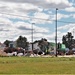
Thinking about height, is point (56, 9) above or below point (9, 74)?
above

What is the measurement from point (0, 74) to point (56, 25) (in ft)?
228

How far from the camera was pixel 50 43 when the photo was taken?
199625 mm

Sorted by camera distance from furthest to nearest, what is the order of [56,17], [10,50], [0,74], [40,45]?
[40,45], [10,50], [56,17], [0,74]

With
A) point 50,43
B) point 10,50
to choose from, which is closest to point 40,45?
point 50,43

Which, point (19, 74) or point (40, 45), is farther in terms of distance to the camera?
point (40, 45)

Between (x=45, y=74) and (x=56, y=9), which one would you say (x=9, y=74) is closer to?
(x=45, y=74)

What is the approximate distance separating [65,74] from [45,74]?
6.02ft

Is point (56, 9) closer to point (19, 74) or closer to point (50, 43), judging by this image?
point (19, 74)

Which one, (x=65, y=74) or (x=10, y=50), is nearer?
(x=65, y=74)

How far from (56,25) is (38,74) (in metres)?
68.7

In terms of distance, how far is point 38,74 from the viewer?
2875cm

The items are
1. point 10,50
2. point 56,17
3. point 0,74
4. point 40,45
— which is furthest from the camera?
point 40,45

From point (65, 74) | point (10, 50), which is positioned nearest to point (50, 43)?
point (10, 50)

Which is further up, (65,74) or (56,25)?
(56,25)
